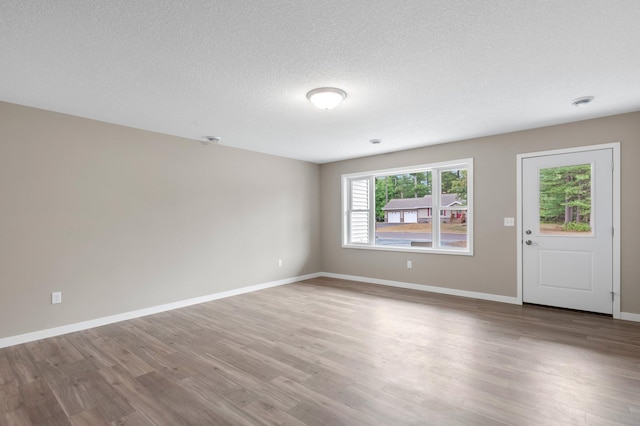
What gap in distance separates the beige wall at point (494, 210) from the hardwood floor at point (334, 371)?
2.36 ft

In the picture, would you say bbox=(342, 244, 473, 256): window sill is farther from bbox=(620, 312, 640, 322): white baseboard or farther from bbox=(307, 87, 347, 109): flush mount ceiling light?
bbox=(307, 87, 347, 109): flush mount ceiling light

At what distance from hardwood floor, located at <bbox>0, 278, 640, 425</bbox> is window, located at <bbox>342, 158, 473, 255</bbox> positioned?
149 centimetres

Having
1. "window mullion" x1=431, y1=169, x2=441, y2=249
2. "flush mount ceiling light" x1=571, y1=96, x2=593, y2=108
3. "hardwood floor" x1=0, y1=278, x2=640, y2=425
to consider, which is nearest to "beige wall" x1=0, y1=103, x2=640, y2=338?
"window mullion" x1=431, y1=169, x2=441, y2=249

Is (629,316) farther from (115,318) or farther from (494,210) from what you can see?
(115,318)

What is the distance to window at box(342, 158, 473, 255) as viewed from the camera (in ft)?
16.6

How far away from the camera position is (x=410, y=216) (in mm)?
5691

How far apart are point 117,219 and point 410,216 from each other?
4.58 metres

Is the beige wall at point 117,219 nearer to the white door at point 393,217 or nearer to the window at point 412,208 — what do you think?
the window at point 412,208

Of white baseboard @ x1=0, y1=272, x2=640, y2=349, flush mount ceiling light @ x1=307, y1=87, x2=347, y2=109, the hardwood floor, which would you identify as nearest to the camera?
the hardwood floor

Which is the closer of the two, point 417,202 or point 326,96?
point 326,96

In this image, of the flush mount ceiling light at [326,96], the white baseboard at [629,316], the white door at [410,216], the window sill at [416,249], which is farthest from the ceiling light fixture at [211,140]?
the white baseboard at [629,316]

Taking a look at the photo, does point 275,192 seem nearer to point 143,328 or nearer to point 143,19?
point 143,328

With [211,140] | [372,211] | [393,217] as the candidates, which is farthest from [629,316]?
[211,140]

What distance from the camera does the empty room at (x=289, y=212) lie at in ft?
6.59
